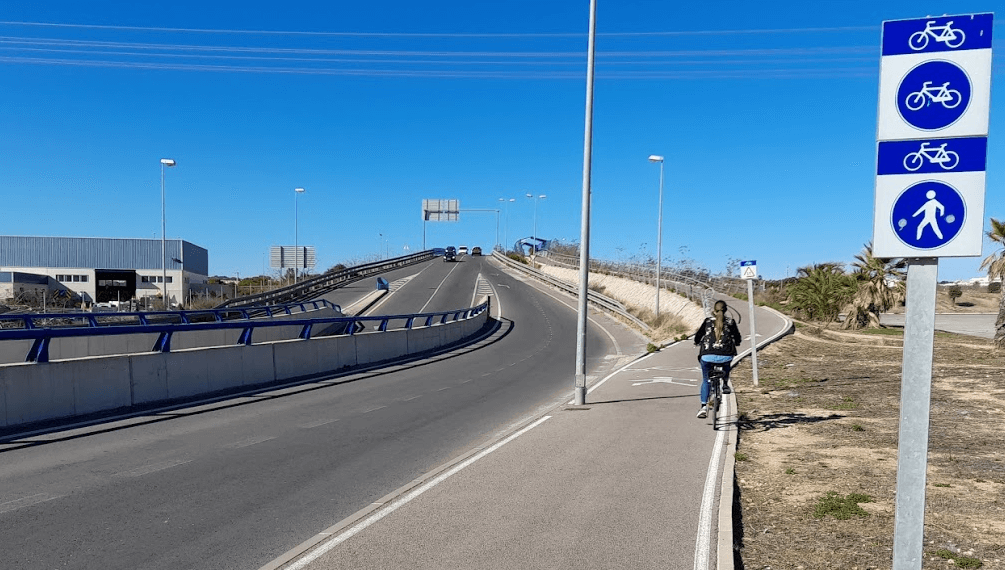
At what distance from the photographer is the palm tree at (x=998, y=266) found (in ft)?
86.7

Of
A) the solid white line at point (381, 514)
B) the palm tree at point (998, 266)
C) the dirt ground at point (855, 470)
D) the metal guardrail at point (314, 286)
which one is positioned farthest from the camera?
the metal guardrail at point (314, 286)

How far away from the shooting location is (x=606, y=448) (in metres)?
9.70

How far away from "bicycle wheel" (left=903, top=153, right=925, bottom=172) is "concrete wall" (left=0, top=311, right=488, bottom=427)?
11923mm

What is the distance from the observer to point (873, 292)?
1497 inches

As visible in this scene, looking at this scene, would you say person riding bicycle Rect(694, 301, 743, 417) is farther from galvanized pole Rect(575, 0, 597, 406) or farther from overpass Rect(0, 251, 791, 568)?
galvanized pole Rect(575, 0, 597, 406)

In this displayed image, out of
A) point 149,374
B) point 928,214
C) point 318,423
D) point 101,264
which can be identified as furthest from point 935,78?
point 101,264

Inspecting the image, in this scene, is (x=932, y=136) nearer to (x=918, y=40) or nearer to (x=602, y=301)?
(x=918, y=40)

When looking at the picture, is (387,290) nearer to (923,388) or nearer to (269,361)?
(269,361)

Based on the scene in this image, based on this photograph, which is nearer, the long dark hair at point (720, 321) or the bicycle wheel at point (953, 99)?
the bicycle wheel at point (953, 99)

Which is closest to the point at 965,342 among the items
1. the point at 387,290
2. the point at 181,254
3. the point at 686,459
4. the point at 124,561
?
the point at 686,459

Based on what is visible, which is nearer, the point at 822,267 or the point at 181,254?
the point at 822,267

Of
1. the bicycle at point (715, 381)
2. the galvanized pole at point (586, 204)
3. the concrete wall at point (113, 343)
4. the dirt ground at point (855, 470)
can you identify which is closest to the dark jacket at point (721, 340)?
the bicycle at point (715, 381)

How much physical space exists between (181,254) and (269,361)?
7945cm

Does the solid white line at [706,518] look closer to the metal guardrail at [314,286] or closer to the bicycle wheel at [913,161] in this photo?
the bicycle wheel at [913,161]
